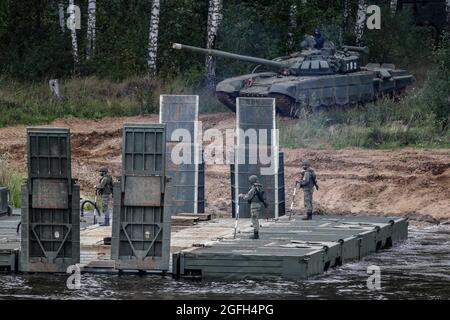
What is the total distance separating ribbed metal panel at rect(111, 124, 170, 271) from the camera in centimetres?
2403

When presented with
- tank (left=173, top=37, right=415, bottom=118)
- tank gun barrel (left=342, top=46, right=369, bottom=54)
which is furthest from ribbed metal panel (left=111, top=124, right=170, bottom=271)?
tank gun barrel (left=342, top=46, right=369, bottom=54)

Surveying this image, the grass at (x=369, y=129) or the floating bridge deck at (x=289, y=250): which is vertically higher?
the grass at (x=369, y=129)

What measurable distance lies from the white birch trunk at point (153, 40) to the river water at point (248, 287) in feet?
60.8

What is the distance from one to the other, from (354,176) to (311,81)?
518cm

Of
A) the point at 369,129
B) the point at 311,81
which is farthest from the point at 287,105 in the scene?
the point at 369,129

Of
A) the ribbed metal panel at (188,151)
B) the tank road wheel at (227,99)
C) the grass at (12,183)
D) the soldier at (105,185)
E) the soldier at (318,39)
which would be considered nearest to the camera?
the soldier at (105,185)

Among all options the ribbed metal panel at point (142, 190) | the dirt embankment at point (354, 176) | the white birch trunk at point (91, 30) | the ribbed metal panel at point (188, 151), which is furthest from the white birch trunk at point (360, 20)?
the ribbed metal panel at point (142, 190)

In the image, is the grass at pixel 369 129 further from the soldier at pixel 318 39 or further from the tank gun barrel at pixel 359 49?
the tank gun barrel at pixel 359 49

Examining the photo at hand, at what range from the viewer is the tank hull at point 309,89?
131 feet

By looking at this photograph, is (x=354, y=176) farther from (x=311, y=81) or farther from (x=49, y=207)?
(x=49, y=207)

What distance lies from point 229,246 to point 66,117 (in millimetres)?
→ 16951

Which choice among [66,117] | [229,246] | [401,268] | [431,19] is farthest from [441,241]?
[431,19]

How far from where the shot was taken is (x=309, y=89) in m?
40.3

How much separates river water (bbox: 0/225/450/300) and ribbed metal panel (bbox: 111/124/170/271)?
26.9 inches
